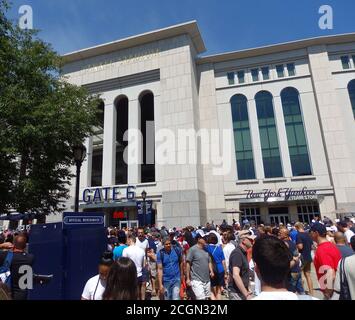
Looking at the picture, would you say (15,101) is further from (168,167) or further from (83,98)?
(168,167)

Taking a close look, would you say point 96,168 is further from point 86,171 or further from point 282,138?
point 282,138

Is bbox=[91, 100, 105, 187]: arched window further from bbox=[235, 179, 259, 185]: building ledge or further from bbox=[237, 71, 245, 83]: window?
bbox=[235, 179, 259, 185]: building ledge

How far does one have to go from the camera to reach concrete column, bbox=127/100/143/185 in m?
32.0

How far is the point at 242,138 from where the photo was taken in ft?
108

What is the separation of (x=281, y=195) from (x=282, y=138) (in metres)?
6.67

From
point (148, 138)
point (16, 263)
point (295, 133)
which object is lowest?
point (16, 263)

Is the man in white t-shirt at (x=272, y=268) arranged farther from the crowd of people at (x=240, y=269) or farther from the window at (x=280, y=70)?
the window at (x=280, y=70)

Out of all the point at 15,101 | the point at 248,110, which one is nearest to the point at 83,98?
the point at 15,101

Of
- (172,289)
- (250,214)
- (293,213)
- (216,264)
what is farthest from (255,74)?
(172,289)

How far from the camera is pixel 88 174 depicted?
3400cm

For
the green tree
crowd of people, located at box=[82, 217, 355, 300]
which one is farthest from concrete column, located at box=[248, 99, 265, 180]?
crowd of people, located at box=[82, 217, 355, 300]

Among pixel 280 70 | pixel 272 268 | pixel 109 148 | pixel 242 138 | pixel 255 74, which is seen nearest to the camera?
pixel 272 268

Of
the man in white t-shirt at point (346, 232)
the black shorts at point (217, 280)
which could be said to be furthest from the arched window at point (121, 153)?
the black shorts at point (217, 280)
